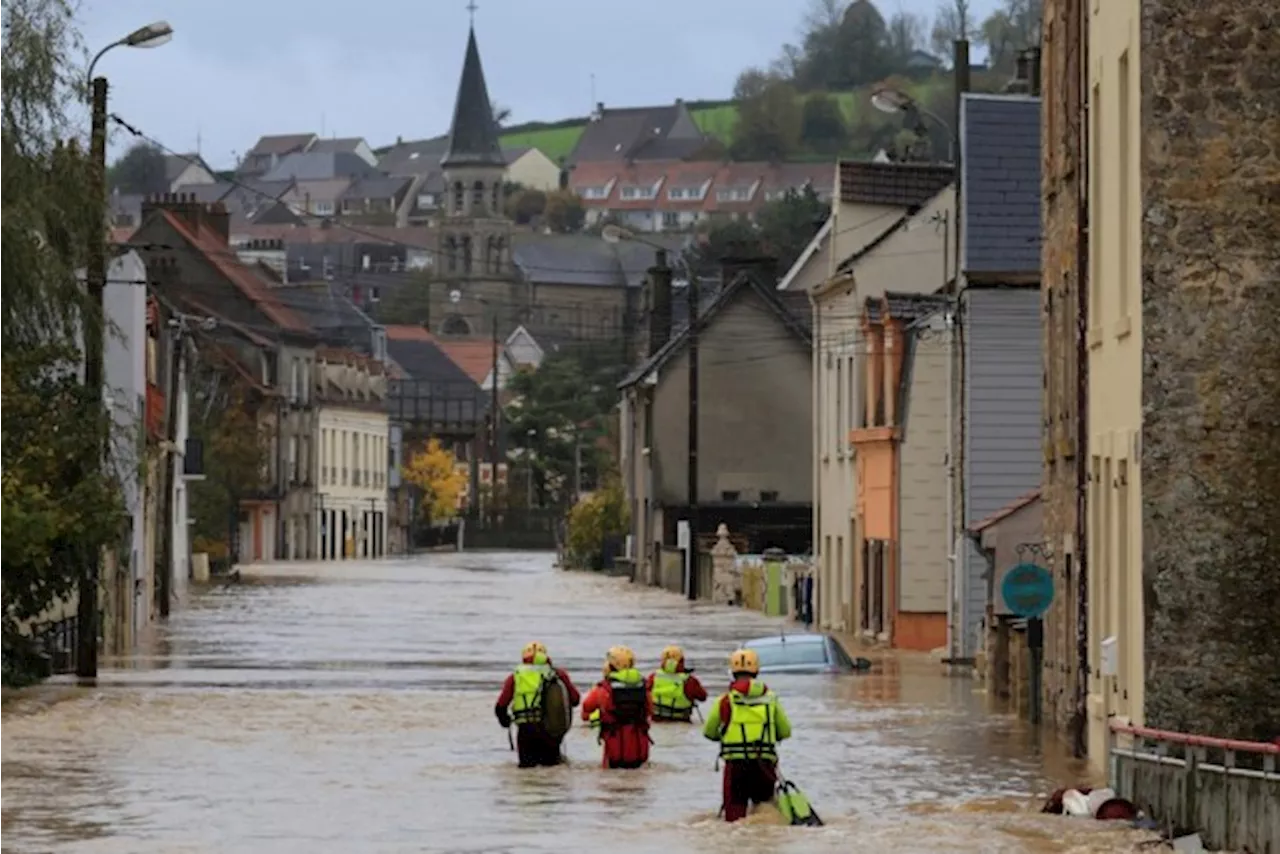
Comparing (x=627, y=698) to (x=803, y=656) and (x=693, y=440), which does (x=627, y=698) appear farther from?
(x=693, y=440)

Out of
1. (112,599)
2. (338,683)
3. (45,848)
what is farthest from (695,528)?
(45,848)

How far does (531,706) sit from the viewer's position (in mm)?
29203

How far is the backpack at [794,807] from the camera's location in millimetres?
24031

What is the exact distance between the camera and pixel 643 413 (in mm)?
92250

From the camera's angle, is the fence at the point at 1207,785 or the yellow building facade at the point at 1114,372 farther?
the yellow building facade at the point at 1114,372

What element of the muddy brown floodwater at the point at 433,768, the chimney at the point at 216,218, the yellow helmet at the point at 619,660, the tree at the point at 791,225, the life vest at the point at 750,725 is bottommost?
the muddy brown floodwater at the point at 433,768

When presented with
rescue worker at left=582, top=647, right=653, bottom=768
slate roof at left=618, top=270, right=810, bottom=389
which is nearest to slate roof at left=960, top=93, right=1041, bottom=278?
rescue worker at left=582, top=647, right=653, bottom=768

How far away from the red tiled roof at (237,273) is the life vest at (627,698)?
298ft

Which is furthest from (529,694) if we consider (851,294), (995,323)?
(851,294)

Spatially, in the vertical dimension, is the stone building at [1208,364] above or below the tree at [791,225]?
below

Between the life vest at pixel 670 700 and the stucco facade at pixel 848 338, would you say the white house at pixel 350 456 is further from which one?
the life vest at pixel 670 700

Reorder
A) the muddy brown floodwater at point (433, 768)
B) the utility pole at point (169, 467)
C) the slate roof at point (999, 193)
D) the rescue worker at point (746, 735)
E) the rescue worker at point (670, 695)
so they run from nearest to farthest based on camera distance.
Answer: the muddy brown floodwater at point (433, 768) < the rescue worker at point (746, 735) < the rescue worker at point (670, 695) < the slate roof at point (999, 193) < the utility pole at point (169, 467)

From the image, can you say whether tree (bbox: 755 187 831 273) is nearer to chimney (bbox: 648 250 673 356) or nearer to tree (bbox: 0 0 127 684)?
chimney (bbox: 648 250 673 356)

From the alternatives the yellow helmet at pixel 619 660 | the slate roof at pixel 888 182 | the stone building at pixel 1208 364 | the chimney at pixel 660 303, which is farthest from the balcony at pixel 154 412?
the stone building at pixel 1208 364
